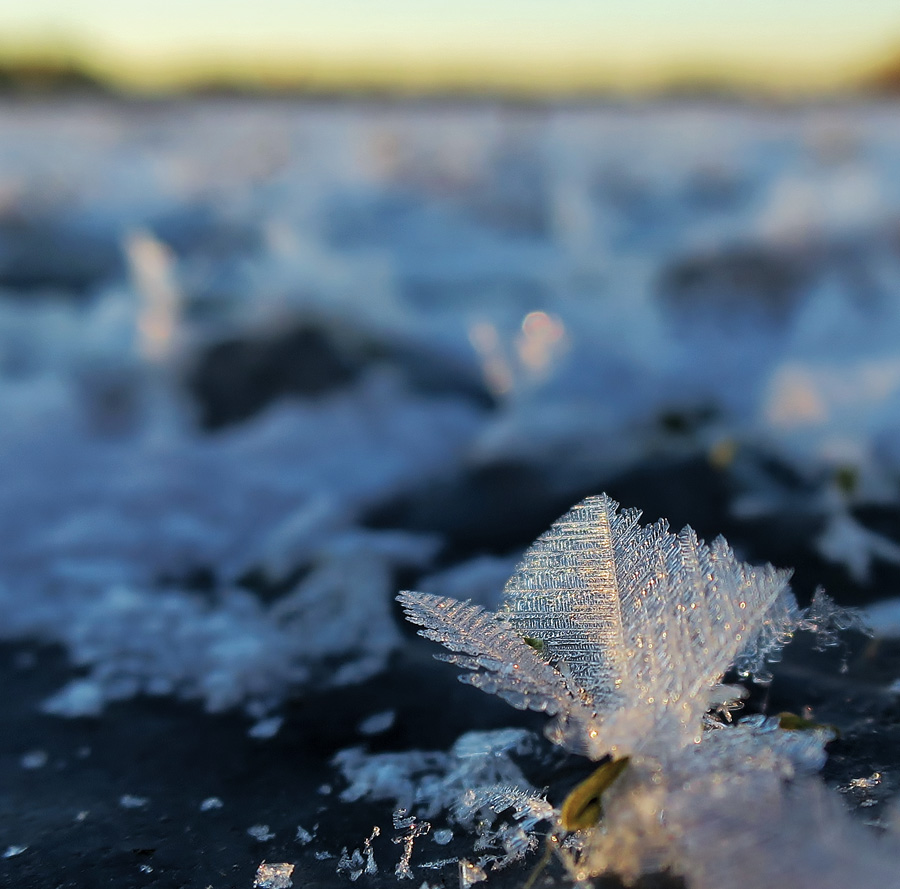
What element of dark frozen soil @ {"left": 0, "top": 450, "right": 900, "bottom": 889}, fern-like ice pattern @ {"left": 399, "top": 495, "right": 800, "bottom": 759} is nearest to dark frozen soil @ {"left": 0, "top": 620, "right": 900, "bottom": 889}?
dark frozen soil @ {"left": 0, "top": 450, "right": 900, "bottom": 889}

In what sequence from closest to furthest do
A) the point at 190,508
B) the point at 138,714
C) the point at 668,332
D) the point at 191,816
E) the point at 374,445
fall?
the point at 191,816
the point at 138,714
the point at 190,508
the point at 374,445
the point at 668,332

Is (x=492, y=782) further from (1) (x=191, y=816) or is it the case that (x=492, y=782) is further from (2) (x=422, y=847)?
(1) (x=191, y=816)

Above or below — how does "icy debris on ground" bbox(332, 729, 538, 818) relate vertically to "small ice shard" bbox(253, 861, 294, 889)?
above

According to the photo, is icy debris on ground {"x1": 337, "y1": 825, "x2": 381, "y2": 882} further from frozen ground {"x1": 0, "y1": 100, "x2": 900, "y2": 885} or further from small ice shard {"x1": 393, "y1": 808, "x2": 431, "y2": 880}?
frozen ground {"x1": 0, "y1": 100, "x2": 900, "y2": 885}

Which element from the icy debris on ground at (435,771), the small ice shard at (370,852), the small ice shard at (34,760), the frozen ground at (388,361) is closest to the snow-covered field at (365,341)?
the frozen ground at (388,361)

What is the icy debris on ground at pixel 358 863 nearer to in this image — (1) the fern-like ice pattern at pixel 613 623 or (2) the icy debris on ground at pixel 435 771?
(2) the icy debris on ground at pixel 435 771

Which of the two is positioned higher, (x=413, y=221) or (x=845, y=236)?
(x=413, y=221)

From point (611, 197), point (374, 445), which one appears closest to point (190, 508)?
point (374, 445)

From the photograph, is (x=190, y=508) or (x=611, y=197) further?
Result: (x=611, y=197)
